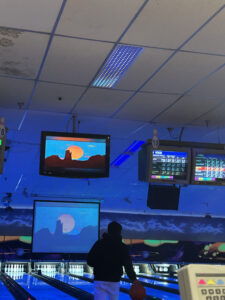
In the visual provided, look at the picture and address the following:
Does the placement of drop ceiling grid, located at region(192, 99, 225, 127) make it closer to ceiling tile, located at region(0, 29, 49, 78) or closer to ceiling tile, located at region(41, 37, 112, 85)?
ceiling tile, located at region(41, 37, 112, 85)

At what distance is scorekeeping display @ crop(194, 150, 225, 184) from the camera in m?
6.01

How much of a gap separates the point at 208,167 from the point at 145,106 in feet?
4.04

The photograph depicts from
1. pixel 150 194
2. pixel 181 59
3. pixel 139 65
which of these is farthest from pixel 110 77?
pixel 150 194

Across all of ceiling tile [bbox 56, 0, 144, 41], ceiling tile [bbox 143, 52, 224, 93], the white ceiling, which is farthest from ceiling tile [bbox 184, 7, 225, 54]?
ceiling tile [bbox 56, 0, 144, 41]

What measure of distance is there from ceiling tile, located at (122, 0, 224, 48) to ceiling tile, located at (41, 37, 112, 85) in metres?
0.39

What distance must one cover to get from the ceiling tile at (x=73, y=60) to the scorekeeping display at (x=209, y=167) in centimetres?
200

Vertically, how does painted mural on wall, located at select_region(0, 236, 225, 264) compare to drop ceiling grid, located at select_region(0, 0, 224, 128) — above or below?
below

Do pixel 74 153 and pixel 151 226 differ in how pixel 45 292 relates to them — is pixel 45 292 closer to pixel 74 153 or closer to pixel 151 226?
pixel 74 153

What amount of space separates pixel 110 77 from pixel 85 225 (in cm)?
609

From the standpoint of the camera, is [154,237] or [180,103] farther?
[154,237]

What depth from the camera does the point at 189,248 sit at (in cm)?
1639

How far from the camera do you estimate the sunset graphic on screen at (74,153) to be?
219 inches

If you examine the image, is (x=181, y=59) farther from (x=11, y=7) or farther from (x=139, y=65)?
(x=11, y=7)

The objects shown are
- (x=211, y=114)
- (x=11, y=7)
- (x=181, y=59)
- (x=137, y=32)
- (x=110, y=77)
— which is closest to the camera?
(x=11, y=7)
